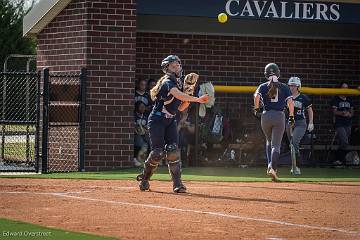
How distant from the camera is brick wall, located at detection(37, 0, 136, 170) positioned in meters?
20.0

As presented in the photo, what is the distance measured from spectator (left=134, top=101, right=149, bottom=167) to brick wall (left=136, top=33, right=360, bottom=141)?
1.98 meters

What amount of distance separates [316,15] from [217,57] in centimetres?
272

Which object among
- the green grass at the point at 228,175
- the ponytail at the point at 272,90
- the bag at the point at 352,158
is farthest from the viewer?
the bag at the point at 352,158

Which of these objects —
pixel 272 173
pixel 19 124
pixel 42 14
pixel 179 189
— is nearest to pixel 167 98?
pixel 179 189

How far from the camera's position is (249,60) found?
77.3 ft

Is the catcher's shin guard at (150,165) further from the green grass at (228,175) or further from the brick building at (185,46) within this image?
the brick building at (185,46)

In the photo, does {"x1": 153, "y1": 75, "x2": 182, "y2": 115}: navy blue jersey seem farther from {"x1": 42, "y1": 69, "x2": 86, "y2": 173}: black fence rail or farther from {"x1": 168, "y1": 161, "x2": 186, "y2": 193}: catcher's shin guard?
{"x1": 42, "y1": 69, "x2": 86, "y2": 173}: black fence rail

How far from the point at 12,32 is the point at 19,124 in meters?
24.2

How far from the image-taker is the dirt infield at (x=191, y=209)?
10469 millimetres

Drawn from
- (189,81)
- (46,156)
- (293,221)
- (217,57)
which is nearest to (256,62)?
(217,57)

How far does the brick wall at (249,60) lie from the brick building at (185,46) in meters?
0.02

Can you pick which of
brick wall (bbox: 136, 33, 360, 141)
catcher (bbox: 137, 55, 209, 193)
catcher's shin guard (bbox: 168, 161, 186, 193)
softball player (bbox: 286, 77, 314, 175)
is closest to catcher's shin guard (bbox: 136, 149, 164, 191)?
catcher (bbox: 137, 55, 209, 193)

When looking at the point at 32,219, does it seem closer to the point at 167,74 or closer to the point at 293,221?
the point at 293,221

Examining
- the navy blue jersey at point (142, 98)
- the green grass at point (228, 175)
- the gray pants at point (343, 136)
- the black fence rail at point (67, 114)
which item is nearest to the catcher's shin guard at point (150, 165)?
the green grass at point (228, 175)
